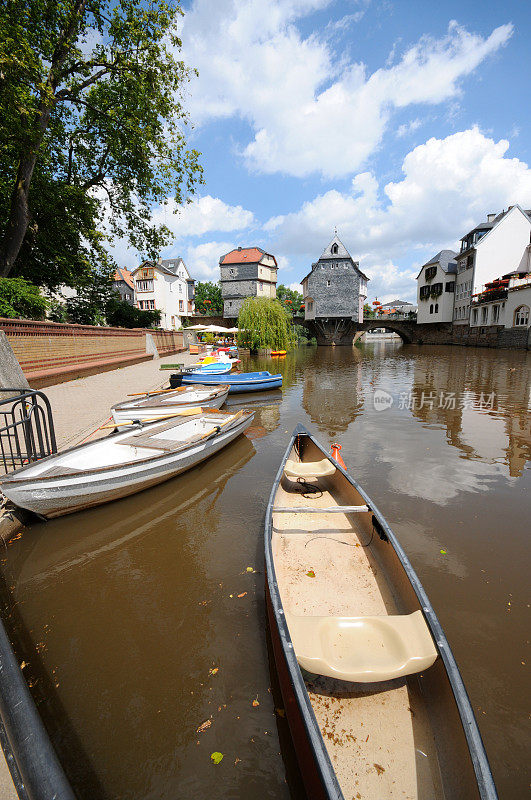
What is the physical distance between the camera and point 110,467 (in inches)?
226

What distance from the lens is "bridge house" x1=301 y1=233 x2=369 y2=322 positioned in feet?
180

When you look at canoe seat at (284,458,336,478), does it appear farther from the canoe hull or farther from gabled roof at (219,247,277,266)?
gabled roof at (219,247,277,266)

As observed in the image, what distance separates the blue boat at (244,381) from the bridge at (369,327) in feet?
145

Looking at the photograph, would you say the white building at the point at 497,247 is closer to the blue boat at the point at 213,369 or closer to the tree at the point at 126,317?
the tree at the point at 126,317

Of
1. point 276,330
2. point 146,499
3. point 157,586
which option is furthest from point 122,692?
point 276,330

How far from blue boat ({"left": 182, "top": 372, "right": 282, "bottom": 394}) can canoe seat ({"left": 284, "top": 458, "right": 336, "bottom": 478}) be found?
10579 mm

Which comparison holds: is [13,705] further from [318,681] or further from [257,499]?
[257,499]

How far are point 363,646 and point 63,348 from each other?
17.9m

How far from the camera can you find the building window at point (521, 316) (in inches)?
1514

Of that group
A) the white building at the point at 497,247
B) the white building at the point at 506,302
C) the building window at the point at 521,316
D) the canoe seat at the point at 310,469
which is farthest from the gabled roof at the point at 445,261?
the canoe seat at the point at 310,469

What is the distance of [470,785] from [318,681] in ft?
3.58

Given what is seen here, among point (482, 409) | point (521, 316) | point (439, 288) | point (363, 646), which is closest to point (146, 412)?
point (363, 646)

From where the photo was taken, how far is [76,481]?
17.8 feet

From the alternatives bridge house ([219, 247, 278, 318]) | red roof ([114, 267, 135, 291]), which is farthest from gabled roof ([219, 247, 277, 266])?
red roof ([114, 267, 135, 291])
